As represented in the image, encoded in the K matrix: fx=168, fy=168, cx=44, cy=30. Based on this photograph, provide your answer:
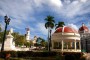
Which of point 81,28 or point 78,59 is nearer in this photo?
point 78,59

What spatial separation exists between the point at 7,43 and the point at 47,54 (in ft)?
52.2

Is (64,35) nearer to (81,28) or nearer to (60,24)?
(60,24)

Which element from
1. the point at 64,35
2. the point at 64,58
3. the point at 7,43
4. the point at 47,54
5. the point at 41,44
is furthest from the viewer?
the point at 41,44

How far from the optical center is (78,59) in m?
32.1

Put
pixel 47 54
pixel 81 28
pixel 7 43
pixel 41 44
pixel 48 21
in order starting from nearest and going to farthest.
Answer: pixel 47 54 < pixel 7 43 < pixel 48 21 < pixel 81 28 < pixel 41 44

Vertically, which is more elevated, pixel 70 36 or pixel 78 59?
pixel 70 36

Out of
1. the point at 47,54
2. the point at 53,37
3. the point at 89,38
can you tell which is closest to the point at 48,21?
the point at 89,38

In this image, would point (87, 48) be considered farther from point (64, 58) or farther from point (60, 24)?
point (64, 58)

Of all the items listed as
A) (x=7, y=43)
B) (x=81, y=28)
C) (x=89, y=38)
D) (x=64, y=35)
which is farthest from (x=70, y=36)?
(x=81, y=28)

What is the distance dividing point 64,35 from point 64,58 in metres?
14.2

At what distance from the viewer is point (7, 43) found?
161 feet

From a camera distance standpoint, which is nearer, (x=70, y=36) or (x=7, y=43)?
(x=70, y=36)

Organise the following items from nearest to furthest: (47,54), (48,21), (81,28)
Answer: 1. (47,54)
2. (48,21)
3. (81,28)

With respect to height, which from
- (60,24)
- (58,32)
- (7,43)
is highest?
(60,24)
